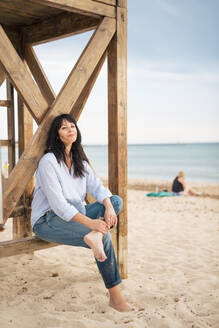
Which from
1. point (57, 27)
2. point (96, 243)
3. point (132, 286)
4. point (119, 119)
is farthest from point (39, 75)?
point (132, 286)

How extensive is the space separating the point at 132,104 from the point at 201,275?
47.1 metres

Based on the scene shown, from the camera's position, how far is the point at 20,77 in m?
3.07

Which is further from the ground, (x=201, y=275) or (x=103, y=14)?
(x=103, y=14)

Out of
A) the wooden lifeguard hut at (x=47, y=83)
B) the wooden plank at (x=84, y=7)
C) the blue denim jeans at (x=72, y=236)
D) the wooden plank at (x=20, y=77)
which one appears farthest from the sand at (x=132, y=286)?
the wooden plank at (x=84, y=7)

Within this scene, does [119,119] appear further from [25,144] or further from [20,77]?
[25,144]

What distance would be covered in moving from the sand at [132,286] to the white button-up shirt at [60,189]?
720mm

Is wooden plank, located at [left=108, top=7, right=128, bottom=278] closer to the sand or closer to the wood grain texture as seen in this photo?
the sand

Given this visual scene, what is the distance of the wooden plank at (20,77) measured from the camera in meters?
2.95

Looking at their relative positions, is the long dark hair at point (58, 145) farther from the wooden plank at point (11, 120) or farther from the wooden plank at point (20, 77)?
the wooden plank at point (11, 120)

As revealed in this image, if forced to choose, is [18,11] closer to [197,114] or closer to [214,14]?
[214,14]

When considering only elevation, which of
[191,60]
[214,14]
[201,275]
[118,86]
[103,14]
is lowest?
[201,275]

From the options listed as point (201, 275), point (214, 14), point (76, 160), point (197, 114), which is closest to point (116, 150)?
point (76, 160)

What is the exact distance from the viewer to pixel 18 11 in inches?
148

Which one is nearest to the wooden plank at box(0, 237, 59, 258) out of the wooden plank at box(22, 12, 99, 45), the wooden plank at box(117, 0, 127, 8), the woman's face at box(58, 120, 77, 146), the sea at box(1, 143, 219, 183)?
the woman's face at box(58, 120, 77, 146)
